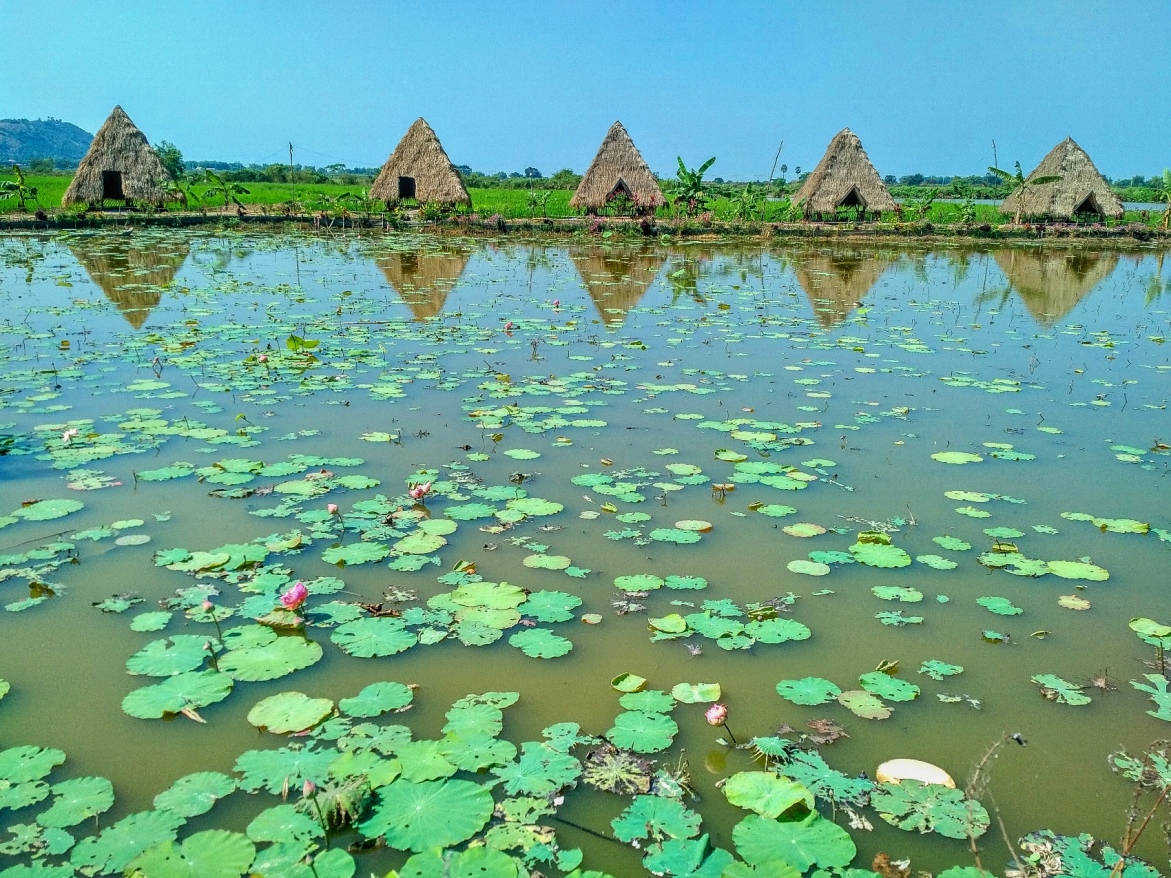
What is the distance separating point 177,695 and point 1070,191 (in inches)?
1062

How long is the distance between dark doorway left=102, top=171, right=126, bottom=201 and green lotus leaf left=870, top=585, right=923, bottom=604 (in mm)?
22551

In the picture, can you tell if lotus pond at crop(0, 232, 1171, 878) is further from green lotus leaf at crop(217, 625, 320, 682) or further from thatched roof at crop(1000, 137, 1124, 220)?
thatched roof at crop(1000, 137, 1124, 220)

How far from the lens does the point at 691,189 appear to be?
21.2 m

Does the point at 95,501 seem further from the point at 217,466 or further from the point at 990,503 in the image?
the point at 990,503

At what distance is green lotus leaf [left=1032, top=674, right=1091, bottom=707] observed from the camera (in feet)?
7.61

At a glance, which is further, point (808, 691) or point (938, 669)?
point (938, 669)

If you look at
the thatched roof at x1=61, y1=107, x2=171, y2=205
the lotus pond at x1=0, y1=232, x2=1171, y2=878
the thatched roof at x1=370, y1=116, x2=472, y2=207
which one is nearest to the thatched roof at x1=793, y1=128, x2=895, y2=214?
the thatched roof at x1=370, y1=116, x2=472, y2=207

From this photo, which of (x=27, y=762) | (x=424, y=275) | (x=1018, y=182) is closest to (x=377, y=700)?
(x=27, y=762)

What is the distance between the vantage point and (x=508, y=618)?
262cm

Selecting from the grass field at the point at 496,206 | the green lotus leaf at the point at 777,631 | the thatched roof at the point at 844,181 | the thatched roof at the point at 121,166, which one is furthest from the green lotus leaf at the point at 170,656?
the thatched roof at the point at 844,181

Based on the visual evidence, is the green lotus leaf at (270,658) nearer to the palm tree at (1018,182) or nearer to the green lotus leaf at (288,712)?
the green lotus leaf at (288,712)

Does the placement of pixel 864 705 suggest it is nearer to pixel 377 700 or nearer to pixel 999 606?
pixel 999 606

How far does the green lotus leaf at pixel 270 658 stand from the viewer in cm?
232

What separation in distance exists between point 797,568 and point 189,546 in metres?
2.45
